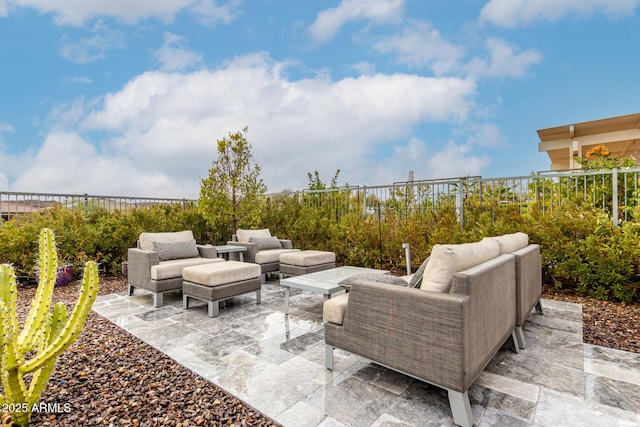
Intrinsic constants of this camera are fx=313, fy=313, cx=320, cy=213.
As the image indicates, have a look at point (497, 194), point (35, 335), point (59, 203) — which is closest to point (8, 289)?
point (35, 335)

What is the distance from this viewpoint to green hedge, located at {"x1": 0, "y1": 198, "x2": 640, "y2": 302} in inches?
166

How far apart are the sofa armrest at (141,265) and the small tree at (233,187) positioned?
2.57m

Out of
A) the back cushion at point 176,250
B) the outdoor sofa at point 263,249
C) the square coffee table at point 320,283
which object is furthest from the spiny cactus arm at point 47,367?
the outdoor sofa at point 263,249

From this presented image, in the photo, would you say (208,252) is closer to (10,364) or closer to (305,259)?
(305,259)

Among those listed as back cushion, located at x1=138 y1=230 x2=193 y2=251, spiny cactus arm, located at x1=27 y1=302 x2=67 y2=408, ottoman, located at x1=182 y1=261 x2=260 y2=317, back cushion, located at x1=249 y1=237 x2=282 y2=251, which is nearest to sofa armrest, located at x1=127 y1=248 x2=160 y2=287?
back cushion, located at x1=138 y1=230 x2=193 y2=251

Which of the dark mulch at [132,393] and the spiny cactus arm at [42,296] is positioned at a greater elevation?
the spiny cactus arm at [42,296]

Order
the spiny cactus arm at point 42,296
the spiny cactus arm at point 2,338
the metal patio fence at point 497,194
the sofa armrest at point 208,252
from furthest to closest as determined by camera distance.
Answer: the sofa armrest at point 208,252, the metal patio fence at point 497,194, the spiny cactus arm at point 42,296, the spiny cactus arm at point 2,338

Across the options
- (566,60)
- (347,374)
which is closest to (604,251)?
(347,374)

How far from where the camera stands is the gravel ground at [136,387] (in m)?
1.85

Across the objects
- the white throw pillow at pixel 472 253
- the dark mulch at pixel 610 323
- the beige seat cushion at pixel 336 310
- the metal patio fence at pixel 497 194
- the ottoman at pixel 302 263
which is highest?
the metal patio fence at pixel 497 194

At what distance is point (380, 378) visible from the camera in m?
2.30

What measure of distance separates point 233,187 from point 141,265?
323 cm

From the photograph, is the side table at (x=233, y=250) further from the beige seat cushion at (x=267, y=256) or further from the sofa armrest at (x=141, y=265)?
the sofa armrest at (x=141, y=265)

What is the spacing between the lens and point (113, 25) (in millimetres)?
5520
